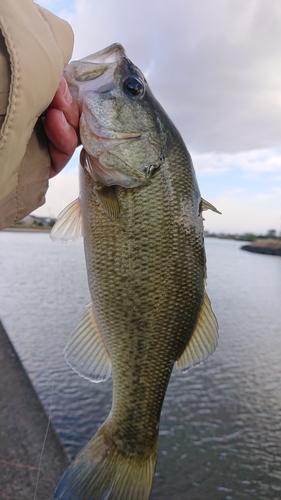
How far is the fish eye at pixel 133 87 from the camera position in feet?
6.64

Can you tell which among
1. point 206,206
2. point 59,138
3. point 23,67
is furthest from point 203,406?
point 23,67

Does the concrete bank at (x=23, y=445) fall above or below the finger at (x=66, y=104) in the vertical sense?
below

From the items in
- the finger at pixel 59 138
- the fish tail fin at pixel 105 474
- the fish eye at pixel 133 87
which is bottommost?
the fish tail fin at pixel 105 474

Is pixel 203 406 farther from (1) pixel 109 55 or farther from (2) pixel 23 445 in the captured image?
(1) pixel 109 55

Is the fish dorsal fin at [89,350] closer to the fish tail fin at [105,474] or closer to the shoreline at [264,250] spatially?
the fish tail fin at [105,474]

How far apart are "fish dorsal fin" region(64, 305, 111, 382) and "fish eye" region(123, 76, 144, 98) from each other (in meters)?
1.18

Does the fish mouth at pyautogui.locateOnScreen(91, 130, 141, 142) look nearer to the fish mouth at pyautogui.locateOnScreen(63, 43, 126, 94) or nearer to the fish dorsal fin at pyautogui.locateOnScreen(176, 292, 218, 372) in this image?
the fish mouth at pyautogui.locateOnScreen(63, 43, 126, 94)

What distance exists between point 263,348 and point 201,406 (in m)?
4.41

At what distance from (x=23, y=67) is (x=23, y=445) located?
172 inches

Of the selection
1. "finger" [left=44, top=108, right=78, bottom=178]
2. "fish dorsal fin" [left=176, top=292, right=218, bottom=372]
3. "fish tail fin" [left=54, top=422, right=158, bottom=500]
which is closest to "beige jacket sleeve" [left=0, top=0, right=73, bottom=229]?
"finger" [left=44, top=108, right=78, bottom=178]

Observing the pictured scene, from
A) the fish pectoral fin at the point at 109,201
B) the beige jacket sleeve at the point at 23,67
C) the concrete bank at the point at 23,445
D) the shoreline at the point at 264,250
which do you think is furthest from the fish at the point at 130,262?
the shoreline at the point at 264,250

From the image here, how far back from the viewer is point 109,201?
1925 mm

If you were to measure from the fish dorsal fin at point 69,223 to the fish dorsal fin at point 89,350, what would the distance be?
0.42 metres

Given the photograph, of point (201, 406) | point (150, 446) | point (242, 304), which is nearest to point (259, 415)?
point (201, 406)
